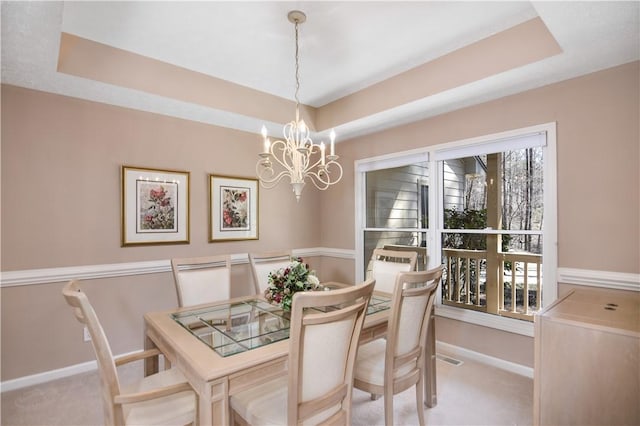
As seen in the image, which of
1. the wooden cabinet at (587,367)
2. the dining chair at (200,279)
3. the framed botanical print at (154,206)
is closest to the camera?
the wooden cabinet at (587,367)

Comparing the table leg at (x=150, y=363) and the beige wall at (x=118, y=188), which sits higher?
the beige wall at (x=118, y=188)

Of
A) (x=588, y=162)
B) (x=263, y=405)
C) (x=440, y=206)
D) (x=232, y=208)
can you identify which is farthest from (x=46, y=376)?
(x=588, y=162)

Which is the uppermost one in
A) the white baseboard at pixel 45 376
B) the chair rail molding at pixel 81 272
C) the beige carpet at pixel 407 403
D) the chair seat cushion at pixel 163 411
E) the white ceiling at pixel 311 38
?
the white ceiling at pixel 311 38

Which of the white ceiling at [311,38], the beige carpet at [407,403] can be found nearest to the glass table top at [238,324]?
the beige carpet at [407,403]

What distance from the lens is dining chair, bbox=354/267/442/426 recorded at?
178 centimetres

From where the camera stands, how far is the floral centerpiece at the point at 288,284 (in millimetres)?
2018

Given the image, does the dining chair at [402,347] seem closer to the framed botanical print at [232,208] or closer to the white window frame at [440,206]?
the white window frame at [440,206]

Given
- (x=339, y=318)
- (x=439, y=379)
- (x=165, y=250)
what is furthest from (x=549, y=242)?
(x=165, y=250)

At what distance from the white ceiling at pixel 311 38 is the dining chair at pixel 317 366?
1.80 meters

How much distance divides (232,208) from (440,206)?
229 centimetres

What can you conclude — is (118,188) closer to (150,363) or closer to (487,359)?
(150,363)

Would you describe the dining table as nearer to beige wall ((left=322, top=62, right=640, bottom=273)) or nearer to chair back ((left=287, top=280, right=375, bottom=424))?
chair back ((left=287, top=280, right=375, bottom=424))

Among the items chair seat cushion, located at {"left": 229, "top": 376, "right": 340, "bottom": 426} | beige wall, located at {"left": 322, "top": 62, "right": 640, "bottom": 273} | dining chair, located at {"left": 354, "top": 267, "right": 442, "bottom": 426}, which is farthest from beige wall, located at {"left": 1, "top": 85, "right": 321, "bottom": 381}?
beige wall, located at {"left": 322, "top": 62, "right": 640, "bottom": 273}

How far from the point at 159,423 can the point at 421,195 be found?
3.03 meters
